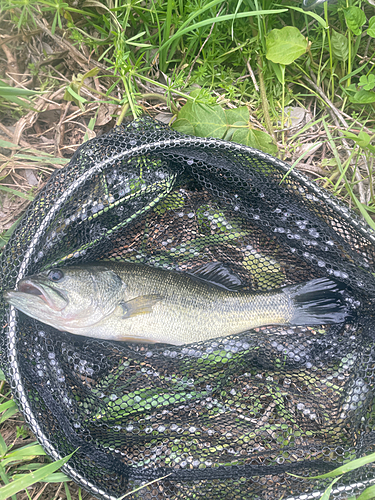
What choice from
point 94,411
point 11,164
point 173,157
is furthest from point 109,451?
point 11,164

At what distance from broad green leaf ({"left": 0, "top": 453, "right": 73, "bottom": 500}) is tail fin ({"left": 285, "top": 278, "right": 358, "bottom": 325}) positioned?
182cm

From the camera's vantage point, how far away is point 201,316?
2299mm

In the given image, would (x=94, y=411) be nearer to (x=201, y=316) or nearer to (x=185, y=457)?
(x=185, y=457)

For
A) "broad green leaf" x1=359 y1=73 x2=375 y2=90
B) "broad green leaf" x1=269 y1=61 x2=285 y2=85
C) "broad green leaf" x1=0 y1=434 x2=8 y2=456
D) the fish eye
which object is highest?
"broad green leaf" x1=269 y1=61 x2=285 y2=85

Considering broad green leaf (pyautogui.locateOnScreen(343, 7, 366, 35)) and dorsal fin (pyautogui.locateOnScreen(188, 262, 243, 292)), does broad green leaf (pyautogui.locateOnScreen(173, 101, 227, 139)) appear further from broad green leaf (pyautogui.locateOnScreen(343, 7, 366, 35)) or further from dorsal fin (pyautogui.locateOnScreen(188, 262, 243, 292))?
broad green leaf (pyautogui.locateOnScreen(343, 7, 366, 35))

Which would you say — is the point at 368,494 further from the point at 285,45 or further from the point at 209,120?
the point at 285,45

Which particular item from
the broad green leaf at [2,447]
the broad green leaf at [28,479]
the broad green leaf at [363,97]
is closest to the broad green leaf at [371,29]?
the broad green leaf at [363,97]

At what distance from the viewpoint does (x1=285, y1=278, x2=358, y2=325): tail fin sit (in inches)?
93.4

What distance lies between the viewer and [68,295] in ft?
7.15

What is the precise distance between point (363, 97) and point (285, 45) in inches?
31.0

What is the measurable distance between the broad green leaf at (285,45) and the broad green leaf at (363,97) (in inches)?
23.2

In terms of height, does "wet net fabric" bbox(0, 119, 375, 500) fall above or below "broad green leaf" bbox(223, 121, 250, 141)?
below

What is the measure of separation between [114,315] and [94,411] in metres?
0.66

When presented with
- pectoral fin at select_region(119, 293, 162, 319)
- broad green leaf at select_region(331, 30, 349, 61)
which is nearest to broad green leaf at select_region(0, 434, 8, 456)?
pectoral fin at select_region(119, 293, 162, 319)
